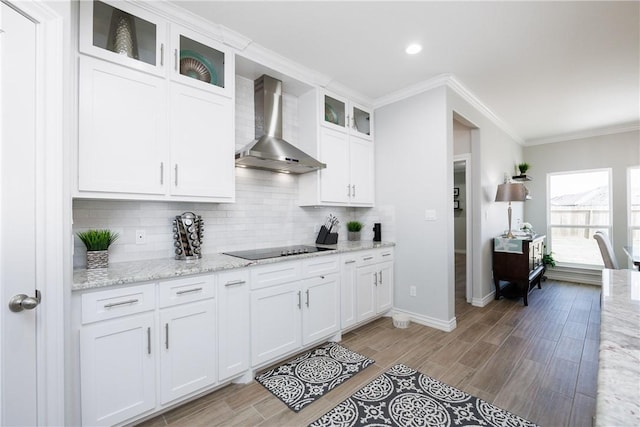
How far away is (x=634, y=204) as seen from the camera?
4.71 meters

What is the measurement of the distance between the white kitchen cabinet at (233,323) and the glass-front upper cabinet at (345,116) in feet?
6.28

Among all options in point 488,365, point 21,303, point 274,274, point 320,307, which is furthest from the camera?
point 320,307

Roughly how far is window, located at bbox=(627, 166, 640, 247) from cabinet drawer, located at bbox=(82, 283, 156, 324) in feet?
22.4

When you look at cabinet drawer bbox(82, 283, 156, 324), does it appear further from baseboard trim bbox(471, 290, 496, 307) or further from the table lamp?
the table lamp

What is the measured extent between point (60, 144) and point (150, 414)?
61.8 inches

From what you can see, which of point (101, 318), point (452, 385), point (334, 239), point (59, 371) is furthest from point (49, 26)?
point (452, 385)

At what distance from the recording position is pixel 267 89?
109 inches

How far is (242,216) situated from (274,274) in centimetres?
76

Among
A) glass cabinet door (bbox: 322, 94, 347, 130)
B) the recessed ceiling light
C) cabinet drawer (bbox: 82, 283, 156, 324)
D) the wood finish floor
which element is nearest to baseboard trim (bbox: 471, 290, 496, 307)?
the wood finish floor

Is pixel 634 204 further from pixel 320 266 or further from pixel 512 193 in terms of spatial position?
pixel 320 266

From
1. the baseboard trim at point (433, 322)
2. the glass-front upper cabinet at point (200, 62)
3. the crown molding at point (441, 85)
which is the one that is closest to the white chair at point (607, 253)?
the baseboard trim at point (433, 322)

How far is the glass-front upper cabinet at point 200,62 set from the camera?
6.73 ft

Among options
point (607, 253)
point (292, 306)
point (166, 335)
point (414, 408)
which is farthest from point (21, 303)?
point (607, 253)

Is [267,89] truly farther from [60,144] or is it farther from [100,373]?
[100,373]
